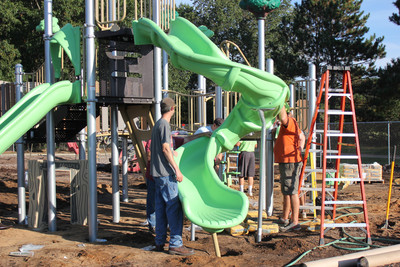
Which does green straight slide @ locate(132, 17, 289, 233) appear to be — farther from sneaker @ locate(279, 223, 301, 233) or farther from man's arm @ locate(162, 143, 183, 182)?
sneaker @ locate(279, 223, 301, 233)

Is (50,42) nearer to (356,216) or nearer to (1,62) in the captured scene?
(356,216)

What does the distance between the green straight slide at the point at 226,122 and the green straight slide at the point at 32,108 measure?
1.37 m

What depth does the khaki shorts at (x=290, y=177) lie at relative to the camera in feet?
23.1

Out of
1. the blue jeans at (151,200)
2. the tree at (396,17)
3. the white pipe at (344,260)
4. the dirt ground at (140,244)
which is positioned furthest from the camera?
the tree at (396,17)

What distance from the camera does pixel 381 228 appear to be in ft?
23.7

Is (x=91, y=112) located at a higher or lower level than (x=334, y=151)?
higher

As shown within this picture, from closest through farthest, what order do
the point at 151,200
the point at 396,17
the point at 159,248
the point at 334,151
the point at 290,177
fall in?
the point at 159,248 < the point at 334,151 < the point at 290,177 < the point at 151,200 < the point at 396,17

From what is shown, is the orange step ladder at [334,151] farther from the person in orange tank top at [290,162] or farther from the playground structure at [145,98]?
the playground structure at [145,98]

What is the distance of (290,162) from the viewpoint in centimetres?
712

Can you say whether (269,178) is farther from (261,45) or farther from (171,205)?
(171,205)

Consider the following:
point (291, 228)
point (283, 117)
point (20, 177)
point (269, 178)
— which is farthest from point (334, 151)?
point (20, 177)

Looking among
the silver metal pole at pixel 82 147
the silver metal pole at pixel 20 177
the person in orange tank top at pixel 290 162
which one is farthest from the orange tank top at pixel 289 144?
the silver metal pole at pixel 20 177

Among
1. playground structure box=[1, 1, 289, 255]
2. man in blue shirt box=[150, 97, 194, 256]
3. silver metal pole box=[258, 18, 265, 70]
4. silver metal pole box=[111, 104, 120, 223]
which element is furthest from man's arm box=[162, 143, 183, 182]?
silver metal pole box=[258, 18, 265, 70]

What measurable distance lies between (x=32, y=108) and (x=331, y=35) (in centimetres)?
3030
